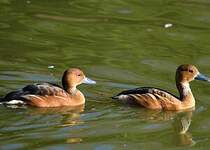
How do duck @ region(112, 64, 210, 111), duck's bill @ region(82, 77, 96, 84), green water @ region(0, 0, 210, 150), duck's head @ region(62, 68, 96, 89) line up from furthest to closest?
1. duck's bill @ region(82, 77, 96, 84)
2. duck's head @ region(62, 68, 96, 89)
3. duck @ region(112, 64, 210, 111)
4. green water @ region(0, 0, 210, 150)

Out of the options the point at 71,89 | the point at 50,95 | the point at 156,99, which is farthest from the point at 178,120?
the point at 50,95

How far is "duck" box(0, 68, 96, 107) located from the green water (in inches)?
5.0

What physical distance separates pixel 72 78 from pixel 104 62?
1.79 m

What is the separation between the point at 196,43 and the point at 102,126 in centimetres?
486

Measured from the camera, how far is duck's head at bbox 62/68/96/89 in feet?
35.4

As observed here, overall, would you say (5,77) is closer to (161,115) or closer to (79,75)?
(79,75)

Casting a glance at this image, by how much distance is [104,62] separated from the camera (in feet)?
41.1

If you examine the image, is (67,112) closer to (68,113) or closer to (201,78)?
(68,113)

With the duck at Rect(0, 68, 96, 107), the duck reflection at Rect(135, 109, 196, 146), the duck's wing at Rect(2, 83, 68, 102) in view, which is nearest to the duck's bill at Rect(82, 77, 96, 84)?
the duck at Rect(0, 68, 96, 107)

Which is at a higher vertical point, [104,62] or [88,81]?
[88,81]

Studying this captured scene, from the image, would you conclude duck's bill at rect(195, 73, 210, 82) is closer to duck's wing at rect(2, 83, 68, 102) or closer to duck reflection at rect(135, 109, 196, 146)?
duck reflection at rect(135, 109, 196, 146)

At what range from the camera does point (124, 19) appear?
51.0 feet

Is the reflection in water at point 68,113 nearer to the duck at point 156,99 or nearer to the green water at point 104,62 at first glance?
the green water at point 104,62

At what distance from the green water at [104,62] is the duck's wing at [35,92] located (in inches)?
7.1
